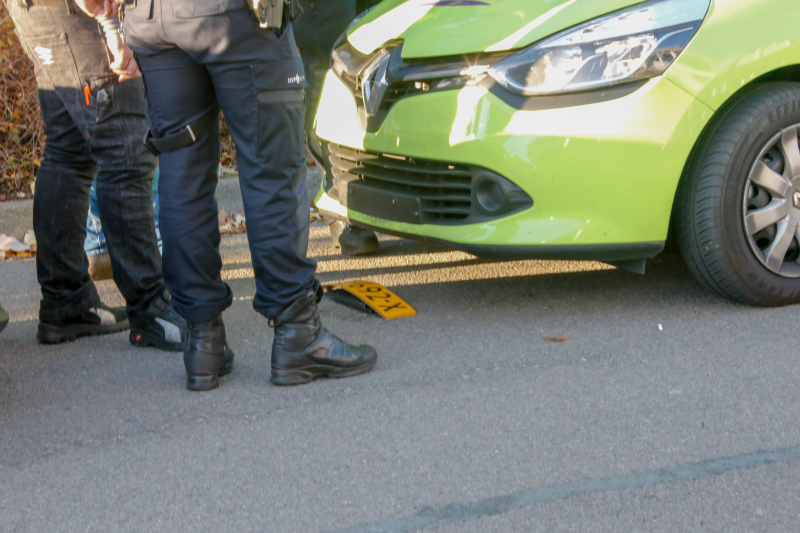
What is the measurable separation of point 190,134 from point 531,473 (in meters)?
1.40

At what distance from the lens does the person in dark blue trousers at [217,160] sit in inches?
101

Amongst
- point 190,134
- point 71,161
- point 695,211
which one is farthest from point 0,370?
point 695,211

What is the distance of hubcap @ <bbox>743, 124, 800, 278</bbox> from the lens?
11.0 ft

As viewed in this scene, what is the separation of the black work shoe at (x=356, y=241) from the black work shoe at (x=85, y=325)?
4.54ft

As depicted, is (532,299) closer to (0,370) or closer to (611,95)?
(611,95)

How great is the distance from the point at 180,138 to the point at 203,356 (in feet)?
2.25

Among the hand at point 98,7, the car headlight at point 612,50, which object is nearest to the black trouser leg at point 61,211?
the hand at point 98,7

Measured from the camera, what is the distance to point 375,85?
3588 mm

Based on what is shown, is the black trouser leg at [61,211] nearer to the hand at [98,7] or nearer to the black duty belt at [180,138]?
the hand at [98,7]

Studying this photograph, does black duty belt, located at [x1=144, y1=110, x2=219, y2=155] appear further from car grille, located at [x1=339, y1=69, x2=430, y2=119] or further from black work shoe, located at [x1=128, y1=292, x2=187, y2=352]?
car grille, located at [x1=339, y1=69, x2=430, y2=119]

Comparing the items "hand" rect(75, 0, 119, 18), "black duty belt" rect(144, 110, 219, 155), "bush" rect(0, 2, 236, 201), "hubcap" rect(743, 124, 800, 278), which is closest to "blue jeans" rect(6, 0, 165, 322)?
"hand" rect(75, 0, 119, 18)

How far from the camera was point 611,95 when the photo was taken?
122 inches

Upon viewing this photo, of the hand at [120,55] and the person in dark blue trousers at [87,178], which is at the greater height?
the hand at [120,55]

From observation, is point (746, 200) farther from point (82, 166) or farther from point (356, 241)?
point (82, 166)
